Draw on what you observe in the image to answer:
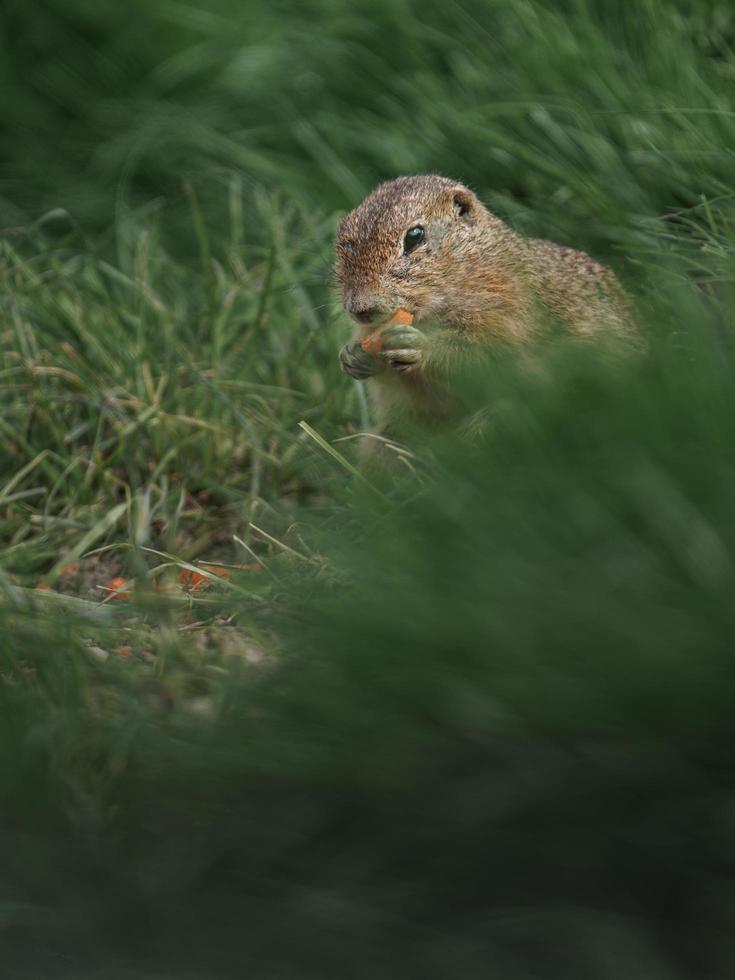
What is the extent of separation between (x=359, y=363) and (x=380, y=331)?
0.09 meters

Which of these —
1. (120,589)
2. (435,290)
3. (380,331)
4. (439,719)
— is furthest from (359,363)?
(439,719)

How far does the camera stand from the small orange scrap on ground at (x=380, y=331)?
3.33 metres

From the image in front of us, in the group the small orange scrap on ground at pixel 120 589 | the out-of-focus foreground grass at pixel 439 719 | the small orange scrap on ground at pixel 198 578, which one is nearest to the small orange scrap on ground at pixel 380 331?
the out-of-focus foreground grass at pixel 439 719

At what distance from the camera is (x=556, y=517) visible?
84.1 inches

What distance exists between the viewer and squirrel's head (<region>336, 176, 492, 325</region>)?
3.42 meters

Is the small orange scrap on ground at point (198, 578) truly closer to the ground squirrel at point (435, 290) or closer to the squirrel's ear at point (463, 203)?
the ground squirrel at point (435, 290)

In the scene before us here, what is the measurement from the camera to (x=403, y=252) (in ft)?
11.5

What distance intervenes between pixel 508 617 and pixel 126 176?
384cm

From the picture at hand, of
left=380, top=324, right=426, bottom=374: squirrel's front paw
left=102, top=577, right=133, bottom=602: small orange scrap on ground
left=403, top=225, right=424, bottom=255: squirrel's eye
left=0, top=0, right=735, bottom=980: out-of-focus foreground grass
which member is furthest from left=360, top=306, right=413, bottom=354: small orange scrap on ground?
left=102, top=577, right=133, bottom=602: small orange scrap on ground

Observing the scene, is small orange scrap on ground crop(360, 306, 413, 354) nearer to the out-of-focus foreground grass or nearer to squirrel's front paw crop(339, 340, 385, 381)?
squirrel's front paw crop(339, 340, 385, 381)

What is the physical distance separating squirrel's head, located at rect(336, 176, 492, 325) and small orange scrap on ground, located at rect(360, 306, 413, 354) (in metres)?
0.02

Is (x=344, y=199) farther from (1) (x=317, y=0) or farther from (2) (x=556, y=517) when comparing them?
(2) (x=556, y=517)

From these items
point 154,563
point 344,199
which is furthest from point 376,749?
point 344,199

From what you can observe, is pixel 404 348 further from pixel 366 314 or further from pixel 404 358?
pixel 366 314
